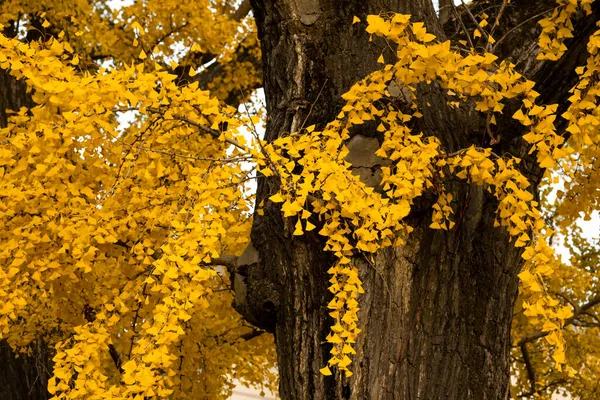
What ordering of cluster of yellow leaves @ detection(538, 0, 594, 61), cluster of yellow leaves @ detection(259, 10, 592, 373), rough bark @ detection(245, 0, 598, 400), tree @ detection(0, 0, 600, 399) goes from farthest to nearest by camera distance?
rough bark @ detection(245, 0, 598, 400) < cluster of yellow leaves @ detection(538, 0, 594, 61) < tree @ detection(0, 0, 600, 399) < cluster of yellow leaves @ detection(259, 10, 592, 373)

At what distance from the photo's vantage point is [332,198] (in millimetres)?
3021

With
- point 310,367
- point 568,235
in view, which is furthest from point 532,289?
point 568,235

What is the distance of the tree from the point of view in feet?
9.32

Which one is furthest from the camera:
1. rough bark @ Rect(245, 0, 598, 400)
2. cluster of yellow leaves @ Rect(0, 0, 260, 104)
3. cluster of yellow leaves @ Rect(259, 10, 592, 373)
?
cluster of yellow leaves @ Rect(0, 0, 260, 104)

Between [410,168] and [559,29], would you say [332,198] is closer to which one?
[410,168]

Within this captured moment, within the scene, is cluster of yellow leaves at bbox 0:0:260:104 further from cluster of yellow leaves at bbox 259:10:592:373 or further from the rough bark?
cluster of yellow leaves at bbox 259:10:592:373

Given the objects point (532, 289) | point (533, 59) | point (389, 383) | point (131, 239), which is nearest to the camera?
point (532, 289)

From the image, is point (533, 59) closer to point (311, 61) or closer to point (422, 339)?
point (311, 61)

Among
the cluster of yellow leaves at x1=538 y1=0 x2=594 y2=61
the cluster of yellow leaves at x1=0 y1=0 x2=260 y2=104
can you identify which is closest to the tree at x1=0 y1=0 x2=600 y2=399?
the cluster of yellow leaves at x1=538 y1=0 x2=594 y2=61

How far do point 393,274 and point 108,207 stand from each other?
1.37 m

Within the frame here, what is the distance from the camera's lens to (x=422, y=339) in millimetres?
3422

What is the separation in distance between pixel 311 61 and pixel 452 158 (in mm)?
1026

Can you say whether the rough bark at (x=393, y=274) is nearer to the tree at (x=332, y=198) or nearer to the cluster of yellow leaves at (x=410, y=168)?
the tree at (x=332, y=198)

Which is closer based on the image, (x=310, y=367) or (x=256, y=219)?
(x=310, y=367)
